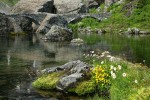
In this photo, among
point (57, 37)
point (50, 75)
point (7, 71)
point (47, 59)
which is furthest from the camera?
point (57, 37)

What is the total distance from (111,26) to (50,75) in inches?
4453

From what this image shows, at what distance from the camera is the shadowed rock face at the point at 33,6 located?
170875 millimetres

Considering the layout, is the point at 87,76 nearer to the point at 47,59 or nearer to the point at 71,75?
the point at 71,75

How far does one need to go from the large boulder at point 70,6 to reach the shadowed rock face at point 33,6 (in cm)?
477

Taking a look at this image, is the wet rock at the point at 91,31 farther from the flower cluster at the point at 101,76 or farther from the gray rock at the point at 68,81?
the flower cluster at the point at 101,76

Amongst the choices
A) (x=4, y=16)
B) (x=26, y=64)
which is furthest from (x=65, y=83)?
(x=4, y=16)

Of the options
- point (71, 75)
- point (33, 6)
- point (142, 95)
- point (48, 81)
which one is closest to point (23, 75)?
point (48, 81)

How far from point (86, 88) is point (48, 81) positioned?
4.19 meters

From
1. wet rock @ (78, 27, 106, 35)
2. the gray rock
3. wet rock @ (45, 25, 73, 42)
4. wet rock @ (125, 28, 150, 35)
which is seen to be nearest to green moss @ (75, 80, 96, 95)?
the gray rock

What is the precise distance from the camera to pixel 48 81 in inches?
1423

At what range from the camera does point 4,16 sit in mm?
135500

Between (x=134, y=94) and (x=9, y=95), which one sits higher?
(x=134, y=94)

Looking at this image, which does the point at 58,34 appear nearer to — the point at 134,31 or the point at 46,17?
the point at 46,17

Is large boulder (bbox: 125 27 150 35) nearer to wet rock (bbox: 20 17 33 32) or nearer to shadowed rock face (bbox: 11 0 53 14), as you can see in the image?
wet rock (bbox: 20 17 33 32)
